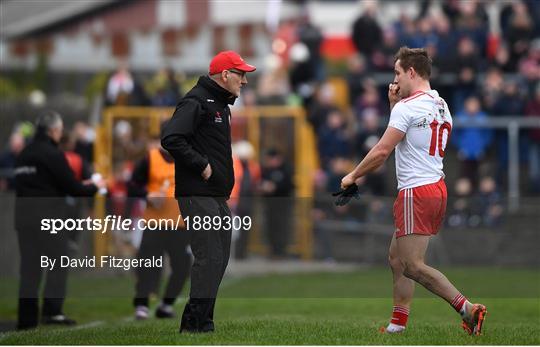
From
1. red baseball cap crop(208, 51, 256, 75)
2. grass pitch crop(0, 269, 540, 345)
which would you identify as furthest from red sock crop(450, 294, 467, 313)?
red baseball cap crop(208, 51, 256, 75)

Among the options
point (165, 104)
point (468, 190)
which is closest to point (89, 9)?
point (165, 104)

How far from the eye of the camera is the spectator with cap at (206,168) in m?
10.3

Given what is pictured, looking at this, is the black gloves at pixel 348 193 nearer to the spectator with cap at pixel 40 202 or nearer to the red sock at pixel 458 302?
the red sock at pixel 458 302

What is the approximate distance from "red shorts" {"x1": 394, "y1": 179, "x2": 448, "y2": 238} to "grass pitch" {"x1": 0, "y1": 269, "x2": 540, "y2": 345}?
894mm

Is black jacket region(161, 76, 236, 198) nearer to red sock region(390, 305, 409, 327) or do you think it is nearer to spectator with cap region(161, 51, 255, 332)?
spectator with cap region(161, 51, 255, 332)

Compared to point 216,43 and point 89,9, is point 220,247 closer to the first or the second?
point 216,43

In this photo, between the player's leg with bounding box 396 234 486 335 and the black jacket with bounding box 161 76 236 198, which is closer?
the player's leg with bounding box 396 234 486 335

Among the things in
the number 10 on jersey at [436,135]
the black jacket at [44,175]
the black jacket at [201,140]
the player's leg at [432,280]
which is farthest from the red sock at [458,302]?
the black jacket at [44,175]

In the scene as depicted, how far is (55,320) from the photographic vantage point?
13.3 m

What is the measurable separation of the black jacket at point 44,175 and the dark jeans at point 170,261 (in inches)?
44.1

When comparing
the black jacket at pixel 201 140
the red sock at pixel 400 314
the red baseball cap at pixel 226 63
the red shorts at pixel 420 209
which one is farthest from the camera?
the red baseball cap at pixel 226 63

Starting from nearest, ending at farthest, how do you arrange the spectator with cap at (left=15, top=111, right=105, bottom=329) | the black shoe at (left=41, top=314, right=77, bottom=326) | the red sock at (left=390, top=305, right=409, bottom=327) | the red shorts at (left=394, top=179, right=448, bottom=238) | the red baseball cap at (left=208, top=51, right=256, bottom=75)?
the red shorts at (left=394, top=179, right=448, bottom=238) → the red sock at (left=390, top=305, right=409, bottom=327) → the red baseball cap at (left=208, top=51, right=256, bottom=75) → the spectator with cap at (left=15, top=111, right=105, bottom=329) → the black shoe at (left=41, top=314, right=77, bottom=326)

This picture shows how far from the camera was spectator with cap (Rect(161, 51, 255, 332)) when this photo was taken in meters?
10.3

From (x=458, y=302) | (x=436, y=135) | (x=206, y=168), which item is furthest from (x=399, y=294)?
(x=206, y=168)
